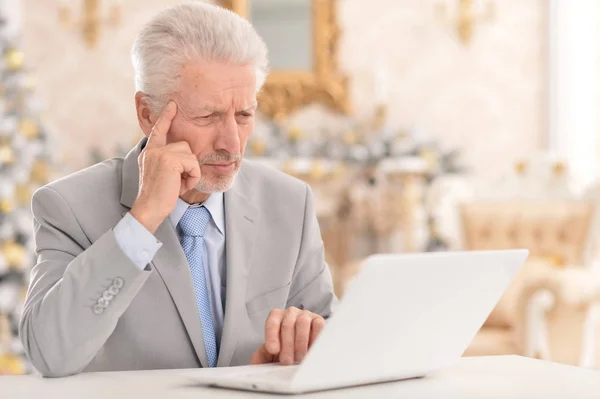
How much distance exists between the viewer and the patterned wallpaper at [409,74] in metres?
6.20

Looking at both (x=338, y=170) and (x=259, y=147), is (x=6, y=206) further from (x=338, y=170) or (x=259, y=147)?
(x=338, y=170)

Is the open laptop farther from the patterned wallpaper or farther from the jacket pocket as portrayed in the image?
the patterned wallpaper

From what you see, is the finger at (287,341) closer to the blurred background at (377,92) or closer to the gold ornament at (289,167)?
the blurred background at (377,92)

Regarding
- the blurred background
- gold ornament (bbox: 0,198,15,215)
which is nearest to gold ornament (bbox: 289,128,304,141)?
the blurred background

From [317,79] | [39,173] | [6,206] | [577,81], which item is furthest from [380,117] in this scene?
[6,206]

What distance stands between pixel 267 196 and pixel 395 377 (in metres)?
0.66

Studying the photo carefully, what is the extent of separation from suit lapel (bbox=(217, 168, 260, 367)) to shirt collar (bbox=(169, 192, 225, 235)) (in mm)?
15

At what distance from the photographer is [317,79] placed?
620cm

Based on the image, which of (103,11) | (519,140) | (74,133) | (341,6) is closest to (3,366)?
(74,133)

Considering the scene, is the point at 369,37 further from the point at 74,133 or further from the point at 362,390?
the point at 362,390

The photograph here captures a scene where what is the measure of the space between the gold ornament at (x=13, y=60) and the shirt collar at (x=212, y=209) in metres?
3.63

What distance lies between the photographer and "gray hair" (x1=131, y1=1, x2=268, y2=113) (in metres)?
1.68

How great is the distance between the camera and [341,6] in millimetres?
6195

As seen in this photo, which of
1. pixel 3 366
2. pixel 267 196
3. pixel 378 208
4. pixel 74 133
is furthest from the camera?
pixel 74 133
